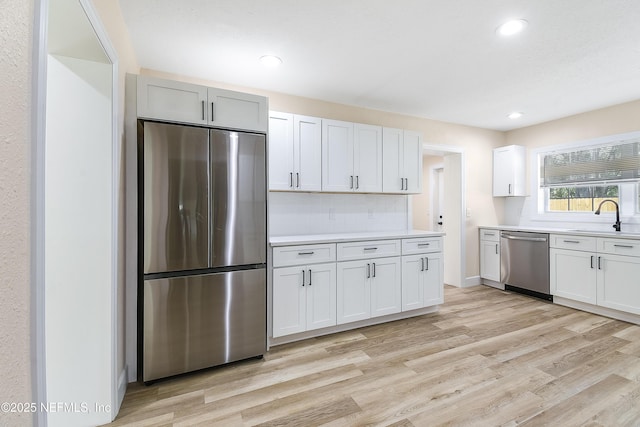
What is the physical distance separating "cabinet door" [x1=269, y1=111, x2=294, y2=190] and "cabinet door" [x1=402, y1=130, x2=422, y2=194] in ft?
4.96

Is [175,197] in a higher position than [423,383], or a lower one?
A: higher

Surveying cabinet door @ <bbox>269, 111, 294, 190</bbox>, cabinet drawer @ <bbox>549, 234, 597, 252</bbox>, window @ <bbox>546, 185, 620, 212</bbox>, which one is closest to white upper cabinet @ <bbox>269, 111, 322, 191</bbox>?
cabinet door @ <bbox>269, 111, 294, 190</bbox>

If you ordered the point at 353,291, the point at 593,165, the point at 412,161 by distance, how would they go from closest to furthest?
1. the point at 353,291
2. the point at 412,161
3. the point at 593,165

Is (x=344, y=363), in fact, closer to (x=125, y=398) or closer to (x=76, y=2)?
Answer: (x=125, y=398)

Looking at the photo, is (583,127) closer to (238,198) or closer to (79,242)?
(238,198)

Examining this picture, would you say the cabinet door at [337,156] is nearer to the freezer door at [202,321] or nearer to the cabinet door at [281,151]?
the cabinet door at [281,151]

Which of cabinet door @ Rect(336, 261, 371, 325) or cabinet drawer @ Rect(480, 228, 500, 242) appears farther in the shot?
cabinet drawer @ Rect(480, 228, 500, 242)

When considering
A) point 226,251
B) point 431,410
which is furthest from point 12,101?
point 431,410

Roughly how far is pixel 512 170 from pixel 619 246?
1.74 metres

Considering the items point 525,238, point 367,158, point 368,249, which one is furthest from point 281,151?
point 525,238

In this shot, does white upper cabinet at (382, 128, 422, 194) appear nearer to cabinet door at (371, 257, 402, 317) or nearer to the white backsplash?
the white backsplash

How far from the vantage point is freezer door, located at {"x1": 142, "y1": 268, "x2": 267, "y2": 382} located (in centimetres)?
211

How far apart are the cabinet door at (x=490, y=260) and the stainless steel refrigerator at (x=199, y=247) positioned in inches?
150

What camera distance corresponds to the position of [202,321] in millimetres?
2248
